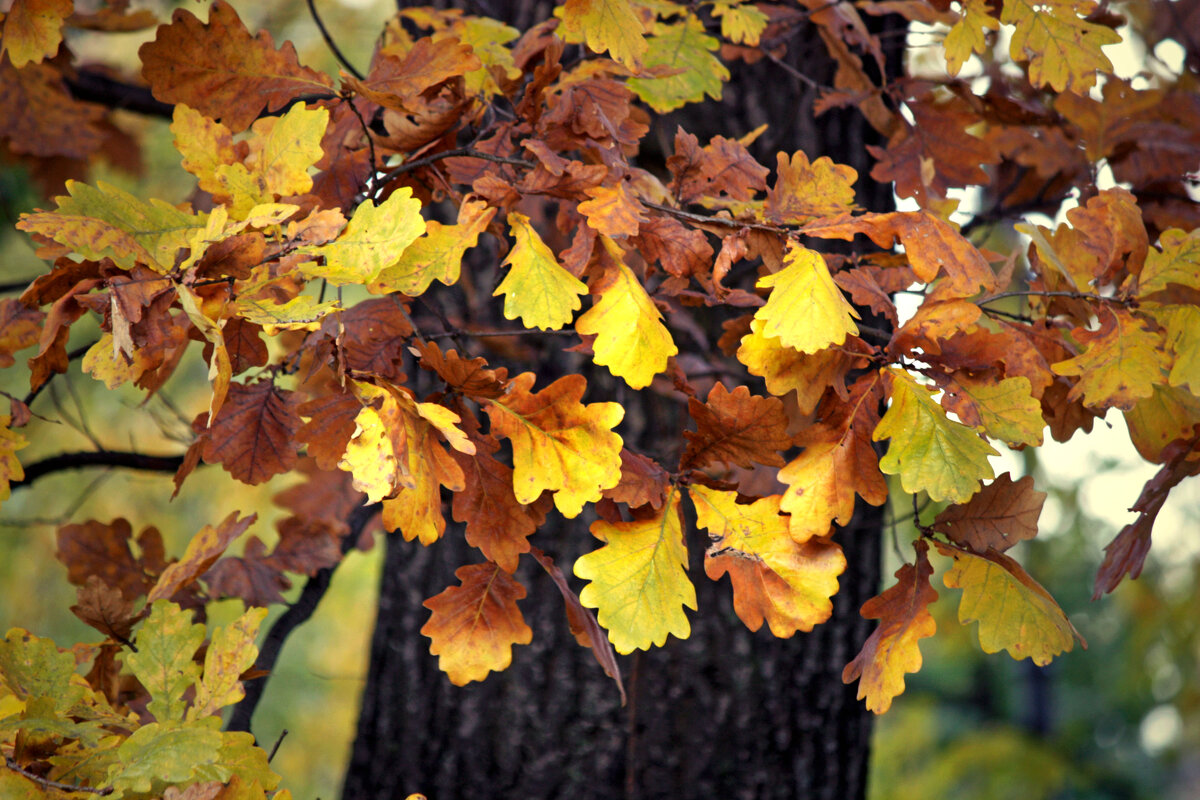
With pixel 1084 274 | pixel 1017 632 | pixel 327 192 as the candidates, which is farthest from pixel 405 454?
pixel 1084 274

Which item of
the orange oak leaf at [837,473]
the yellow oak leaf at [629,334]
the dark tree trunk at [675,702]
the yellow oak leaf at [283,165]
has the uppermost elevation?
the yellow oak leaf at [283,165]

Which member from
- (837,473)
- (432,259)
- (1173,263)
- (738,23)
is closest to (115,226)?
(432,259)

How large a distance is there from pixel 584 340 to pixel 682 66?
468 mm

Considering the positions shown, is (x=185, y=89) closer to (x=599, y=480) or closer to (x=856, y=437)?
(x=599, y=480)

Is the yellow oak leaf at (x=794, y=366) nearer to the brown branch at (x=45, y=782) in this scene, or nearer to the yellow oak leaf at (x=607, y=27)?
the yellow oak leaf at (x=607, y=27)

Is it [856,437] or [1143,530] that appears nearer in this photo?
[856,437]

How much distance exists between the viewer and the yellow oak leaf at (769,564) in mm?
781

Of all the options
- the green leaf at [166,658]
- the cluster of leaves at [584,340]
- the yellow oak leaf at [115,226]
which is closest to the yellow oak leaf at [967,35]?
the cluster of leaves at [584,340]

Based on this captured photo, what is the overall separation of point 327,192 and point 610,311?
0.37m

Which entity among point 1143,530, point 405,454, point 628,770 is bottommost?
point 628,770

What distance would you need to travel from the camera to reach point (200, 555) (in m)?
1.02

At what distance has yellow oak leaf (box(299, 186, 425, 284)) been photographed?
27.1 inches

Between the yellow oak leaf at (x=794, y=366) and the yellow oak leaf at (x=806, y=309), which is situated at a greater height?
the yellow oak leaf at (x=806, y=309)

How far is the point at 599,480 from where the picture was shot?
751 millimetres
